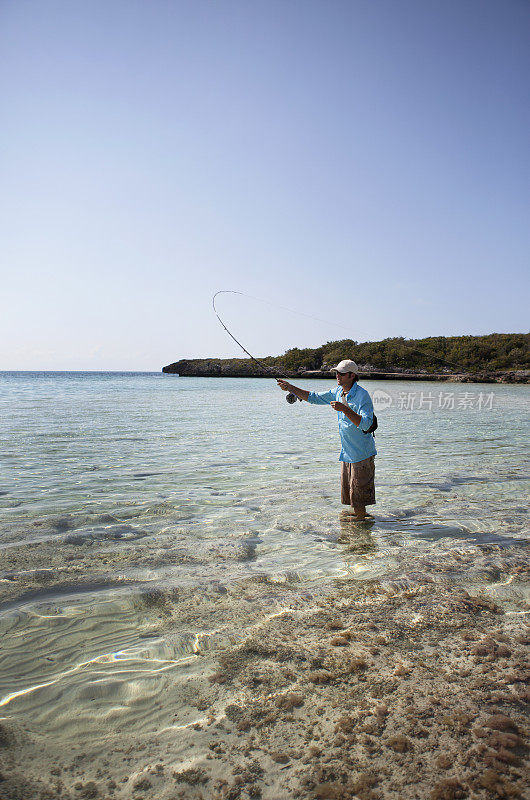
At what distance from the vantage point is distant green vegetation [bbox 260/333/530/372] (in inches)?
3605

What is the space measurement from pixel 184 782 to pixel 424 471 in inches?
331

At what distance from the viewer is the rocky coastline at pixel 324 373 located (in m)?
76.4

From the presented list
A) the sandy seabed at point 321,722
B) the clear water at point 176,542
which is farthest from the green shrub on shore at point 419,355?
the sandy seabed at point 321,722

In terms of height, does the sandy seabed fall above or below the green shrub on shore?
below

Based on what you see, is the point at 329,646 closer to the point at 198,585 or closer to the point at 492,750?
the point at 492,750

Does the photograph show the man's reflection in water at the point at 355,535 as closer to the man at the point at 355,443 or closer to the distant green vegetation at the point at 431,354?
the man at the point at 355,443

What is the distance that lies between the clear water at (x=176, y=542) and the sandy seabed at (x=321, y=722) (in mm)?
140

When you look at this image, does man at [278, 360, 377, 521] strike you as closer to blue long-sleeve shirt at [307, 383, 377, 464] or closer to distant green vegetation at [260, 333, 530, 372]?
blue long-sleeve shirt at [307, 383, 377, 464]

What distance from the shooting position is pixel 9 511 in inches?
246

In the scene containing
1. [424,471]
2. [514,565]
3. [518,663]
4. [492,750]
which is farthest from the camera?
[424,471]

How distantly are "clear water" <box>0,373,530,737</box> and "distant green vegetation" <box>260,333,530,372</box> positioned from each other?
7446 centimetres

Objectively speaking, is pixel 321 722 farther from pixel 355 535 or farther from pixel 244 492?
pixel 244 492

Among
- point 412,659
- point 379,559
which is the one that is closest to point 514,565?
point 379,559

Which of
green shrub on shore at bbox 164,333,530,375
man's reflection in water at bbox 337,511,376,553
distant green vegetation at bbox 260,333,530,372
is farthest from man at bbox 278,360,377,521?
distant green vegetation at bbox 260,333,530,372
